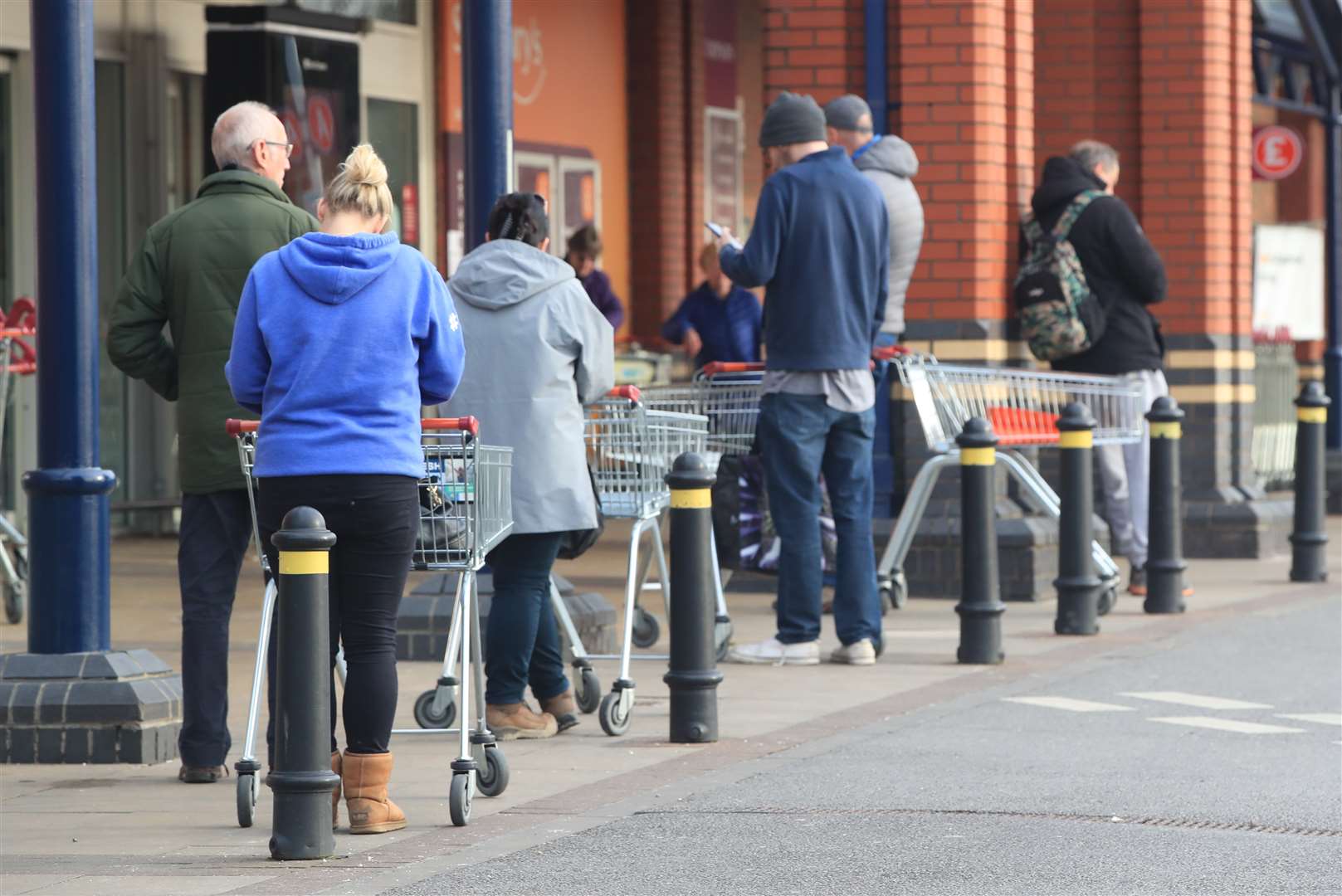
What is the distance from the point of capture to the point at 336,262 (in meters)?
6.50

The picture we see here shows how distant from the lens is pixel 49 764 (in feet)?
25.9

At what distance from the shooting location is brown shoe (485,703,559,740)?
8180 millimetres

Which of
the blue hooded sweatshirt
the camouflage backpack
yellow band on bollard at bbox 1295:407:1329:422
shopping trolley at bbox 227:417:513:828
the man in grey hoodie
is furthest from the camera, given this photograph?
yellow band on bollard at bbox 1295:407:1329:422

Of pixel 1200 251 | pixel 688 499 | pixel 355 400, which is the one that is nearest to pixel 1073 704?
pixel 688 499

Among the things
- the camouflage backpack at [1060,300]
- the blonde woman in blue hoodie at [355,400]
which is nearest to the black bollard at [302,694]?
the blonde woman in blue hoodie at [355,400]

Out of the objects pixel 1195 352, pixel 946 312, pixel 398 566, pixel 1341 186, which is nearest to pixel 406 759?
pixel 398 566

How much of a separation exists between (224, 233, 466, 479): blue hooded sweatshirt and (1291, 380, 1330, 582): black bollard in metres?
8.26

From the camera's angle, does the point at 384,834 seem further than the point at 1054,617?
No

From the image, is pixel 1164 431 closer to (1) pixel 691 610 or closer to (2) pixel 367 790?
(1) pixel 691 610

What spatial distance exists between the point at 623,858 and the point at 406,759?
5.98ft

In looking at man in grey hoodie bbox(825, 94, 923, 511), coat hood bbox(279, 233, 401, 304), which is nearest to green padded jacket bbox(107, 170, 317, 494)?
coat hood bbox(279, 233, 401, 304)

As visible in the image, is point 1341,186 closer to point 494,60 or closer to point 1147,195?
point 1147,195

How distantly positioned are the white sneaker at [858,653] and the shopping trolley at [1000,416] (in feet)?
4.34

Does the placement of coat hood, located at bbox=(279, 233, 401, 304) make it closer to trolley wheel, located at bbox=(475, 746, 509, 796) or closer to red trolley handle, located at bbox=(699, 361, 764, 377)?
trolley wheel, located at bbox=(475, 746, 509, 796)
